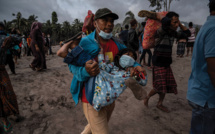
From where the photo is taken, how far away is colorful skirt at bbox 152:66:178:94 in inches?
102

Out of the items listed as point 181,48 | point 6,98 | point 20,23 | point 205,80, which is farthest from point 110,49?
point 20,23

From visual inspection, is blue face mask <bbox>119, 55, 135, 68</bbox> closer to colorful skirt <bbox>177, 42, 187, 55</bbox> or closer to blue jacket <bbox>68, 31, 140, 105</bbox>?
blue jacket <bbox>68, 31, 140, 105</bbox>

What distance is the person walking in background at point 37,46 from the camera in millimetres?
5008

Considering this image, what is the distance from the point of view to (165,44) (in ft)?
8.34

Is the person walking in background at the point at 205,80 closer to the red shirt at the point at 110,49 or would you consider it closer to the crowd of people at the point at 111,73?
the crowd of people at the point at 111,73

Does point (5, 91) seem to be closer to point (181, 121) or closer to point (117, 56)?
point (117, 56)

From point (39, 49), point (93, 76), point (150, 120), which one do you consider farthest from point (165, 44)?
point (39, 49)

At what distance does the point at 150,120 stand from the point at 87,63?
2264mm

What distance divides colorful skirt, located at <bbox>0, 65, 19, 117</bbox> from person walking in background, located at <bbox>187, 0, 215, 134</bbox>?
10.2 ft

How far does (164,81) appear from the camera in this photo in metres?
2.60

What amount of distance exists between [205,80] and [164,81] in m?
1.38

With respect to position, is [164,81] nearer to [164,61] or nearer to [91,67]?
[164,61]

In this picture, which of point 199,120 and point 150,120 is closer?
point 199,120

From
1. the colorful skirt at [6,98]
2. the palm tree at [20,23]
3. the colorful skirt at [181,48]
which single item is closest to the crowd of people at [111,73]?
the colorful skirt at [6,98]
